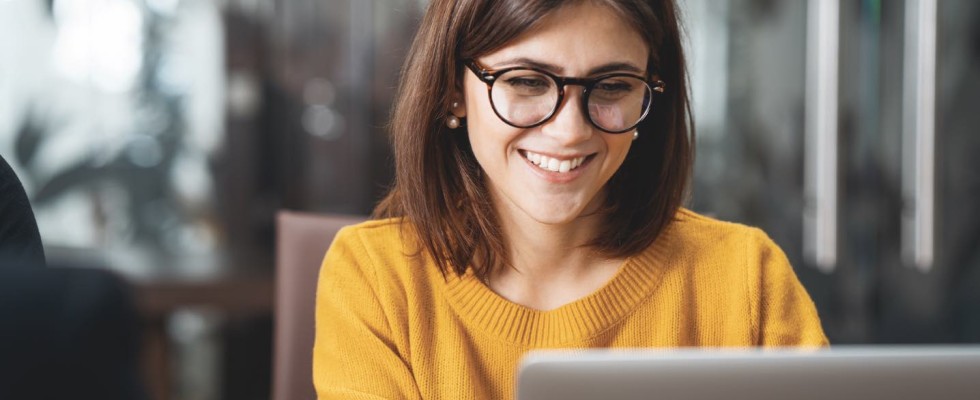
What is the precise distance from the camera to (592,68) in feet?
3.36

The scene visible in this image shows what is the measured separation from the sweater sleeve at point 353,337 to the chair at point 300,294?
130 millimetres

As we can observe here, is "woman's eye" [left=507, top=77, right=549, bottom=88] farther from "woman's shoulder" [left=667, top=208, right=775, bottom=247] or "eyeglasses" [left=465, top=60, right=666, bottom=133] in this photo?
"woman's shoulder" [left=667, top=208, right=775, bottom=247]

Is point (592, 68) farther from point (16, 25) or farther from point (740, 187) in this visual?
point (16, 25)

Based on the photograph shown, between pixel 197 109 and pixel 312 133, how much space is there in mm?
376

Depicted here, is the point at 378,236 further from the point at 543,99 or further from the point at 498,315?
the point at 543,99

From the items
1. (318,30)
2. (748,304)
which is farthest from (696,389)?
(318,30)

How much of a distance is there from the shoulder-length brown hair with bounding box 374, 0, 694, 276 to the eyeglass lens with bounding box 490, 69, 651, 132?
0.07 meters

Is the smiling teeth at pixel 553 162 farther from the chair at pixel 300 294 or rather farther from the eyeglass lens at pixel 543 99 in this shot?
the chair at pixel 300 294

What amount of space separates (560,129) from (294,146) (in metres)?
2.26

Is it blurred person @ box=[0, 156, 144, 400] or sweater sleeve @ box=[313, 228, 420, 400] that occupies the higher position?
blurred person @ box=[0, 156, 144, 400]

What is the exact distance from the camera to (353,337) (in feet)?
3.66

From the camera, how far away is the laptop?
1.99 ft

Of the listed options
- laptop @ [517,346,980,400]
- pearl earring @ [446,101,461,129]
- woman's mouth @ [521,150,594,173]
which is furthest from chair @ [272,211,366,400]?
laptop @ [517,346,980,400]

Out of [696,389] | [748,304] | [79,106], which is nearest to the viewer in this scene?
[696,389]
